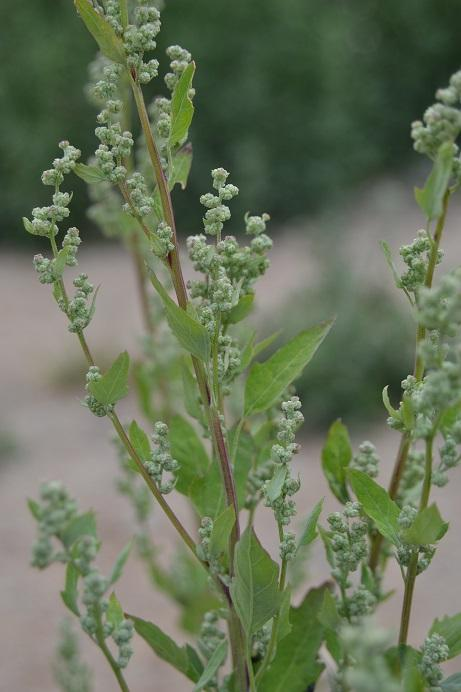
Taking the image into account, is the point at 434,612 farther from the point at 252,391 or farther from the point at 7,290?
the point at 7,290

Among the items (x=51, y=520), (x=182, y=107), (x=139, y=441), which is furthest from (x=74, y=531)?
(x=182, y=107)

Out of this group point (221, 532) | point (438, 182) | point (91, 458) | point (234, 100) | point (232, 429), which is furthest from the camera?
point (234, 100)

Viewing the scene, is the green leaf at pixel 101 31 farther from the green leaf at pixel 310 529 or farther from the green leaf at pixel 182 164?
the green leaf at pixel 310 529

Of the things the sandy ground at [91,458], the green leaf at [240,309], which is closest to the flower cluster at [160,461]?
the green leaf at [240,309]

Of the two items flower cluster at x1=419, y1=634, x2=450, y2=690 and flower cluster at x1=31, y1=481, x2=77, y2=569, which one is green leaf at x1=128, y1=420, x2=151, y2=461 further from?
flower cluster at x1=419, y1=634, x2=450, y2=690

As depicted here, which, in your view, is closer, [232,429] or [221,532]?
[221,532]

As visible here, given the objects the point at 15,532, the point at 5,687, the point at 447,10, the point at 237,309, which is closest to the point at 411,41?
the point at 447,10

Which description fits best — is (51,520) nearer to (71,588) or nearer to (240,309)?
(71,588)

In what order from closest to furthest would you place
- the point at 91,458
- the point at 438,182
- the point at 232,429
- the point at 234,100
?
the point at 438,182 < the point at 232,429 < the point at 91,458 < the point at 234,100
